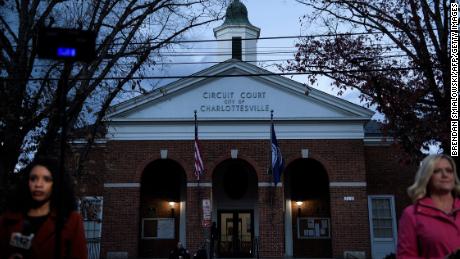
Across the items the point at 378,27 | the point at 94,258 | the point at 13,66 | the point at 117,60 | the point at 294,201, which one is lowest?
the point at 94,258

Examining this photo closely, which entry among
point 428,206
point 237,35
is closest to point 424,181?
point 428,206

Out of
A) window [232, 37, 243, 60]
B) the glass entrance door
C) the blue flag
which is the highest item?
window [232, 37, 243, 60]

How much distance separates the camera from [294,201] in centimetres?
2531

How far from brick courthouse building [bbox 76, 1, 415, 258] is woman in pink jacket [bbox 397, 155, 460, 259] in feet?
61.2

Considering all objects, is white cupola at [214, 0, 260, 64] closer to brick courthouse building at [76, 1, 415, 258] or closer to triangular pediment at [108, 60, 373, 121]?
brick courthouse building at [76, 1, 415, 258]

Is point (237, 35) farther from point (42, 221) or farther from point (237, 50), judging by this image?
point (42, 221)

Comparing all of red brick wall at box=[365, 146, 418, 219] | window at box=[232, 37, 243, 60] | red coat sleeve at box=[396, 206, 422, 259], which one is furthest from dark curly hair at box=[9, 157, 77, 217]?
window at box=[232, 37, 243, 60]

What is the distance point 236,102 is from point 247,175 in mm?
4032

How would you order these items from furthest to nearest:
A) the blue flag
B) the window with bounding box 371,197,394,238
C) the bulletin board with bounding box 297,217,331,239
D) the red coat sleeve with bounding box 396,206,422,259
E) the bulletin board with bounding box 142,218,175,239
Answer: the bulletin board with bounding box 297,217,331,239, the bulletin board with bounding box 142,218,175,239, the window with bounding box 371,197,394,238, the blue flag, the red coat sleeve with bounding box 396,206,422,259

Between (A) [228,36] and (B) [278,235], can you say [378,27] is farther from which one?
(A) [228,36]

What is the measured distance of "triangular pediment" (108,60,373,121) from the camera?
23875mm

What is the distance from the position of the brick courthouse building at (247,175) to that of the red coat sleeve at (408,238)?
18.8 metres

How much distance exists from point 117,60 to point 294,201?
15148mm

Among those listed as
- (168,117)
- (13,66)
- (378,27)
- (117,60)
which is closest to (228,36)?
(168,117)
